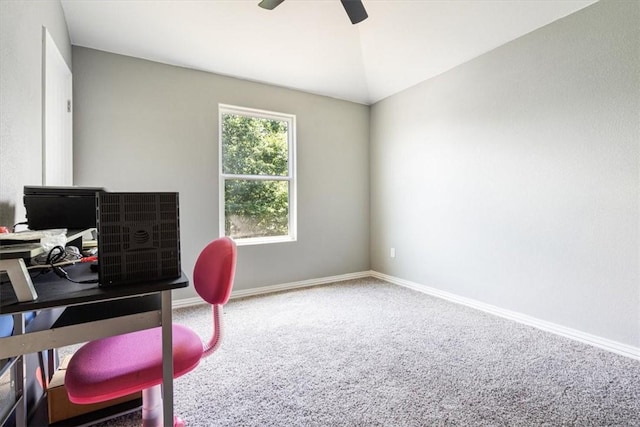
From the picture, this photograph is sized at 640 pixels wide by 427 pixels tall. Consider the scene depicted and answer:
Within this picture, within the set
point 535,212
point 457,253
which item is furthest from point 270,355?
point 535,212

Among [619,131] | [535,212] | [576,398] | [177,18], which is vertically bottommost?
[576,398]

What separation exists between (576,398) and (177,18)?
394cm

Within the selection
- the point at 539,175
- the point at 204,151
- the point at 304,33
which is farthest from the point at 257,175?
the point at 539,175

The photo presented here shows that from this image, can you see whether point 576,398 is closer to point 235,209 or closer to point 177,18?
point 235,209

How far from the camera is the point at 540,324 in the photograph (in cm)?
258

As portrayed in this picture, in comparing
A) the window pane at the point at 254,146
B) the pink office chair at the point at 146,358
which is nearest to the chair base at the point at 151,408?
the pink office chair at the point at 146,358

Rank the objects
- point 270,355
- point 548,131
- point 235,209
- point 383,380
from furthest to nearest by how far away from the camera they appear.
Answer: point 235,209
point 548,131
point 270,355
point 383,380

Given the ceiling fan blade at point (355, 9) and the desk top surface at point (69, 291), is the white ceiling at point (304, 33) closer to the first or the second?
the ceiling fan blade at point (355, 9)

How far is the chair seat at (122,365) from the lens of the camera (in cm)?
96

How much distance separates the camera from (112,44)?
2.73 meters

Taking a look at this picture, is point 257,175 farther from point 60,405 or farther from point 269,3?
point 60,405

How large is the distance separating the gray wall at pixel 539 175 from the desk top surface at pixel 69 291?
9.31ft

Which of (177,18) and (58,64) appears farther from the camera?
(177,18)

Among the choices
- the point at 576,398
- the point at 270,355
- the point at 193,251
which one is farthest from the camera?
the point at 193,251
